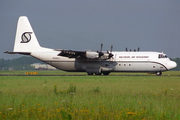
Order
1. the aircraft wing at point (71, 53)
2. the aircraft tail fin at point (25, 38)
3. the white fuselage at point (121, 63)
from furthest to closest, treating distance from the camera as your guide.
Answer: the aircraft tail fin at point (25, 38) → the aircraft wing at point (71, 53) → the white fuselage at point (121, 63)

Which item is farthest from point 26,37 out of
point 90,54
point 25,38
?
point 90,54

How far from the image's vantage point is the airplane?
4256cm

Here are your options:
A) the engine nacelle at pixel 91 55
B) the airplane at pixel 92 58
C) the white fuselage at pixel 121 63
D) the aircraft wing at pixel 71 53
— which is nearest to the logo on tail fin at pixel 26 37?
the airplane at pixel 92 58


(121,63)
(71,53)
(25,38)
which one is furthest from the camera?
(25,38)

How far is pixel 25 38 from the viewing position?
47.7 meters

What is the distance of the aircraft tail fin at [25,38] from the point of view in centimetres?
4734

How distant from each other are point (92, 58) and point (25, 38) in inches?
538

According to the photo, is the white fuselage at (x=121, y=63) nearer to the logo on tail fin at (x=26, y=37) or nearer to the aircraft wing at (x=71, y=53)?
the aircraft wing at (x=71, y=53)

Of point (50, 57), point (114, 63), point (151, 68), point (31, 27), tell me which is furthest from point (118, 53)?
point (31, 27)

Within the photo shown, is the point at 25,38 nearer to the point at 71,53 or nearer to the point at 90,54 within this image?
the point at 71,53

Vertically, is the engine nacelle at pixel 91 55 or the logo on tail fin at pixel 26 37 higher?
the logo on tail fin at pixel 26 37

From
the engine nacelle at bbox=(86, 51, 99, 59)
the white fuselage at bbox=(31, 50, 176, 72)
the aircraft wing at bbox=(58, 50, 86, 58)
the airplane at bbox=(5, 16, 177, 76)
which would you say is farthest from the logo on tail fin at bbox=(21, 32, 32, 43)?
the engine nacelle at bbox=(86, 51, 99, 59)

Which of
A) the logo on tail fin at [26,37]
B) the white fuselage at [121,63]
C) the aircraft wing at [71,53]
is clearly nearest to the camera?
the white fuselage at [121,63]

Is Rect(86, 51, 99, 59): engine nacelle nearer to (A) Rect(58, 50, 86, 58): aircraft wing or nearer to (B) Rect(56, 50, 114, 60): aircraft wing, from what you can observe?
(B) Rect(56, 50, 114, 60): aircraft wing
